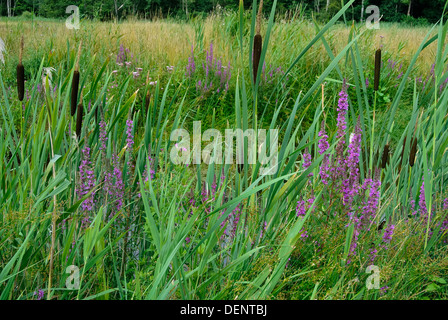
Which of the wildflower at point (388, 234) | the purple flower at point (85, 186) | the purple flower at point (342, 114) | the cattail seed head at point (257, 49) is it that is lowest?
the wildflower at point (388, 234)

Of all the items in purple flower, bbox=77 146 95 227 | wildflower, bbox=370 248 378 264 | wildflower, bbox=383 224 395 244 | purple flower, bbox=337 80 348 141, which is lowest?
wildflower, bbox=370 248 378 264

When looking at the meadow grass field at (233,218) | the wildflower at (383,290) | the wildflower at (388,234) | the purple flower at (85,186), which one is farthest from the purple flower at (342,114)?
the purple flower at (85,186)

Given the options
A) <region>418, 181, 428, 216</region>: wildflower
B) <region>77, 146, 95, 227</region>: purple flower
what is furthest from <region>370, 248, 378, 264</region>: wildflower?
<region>77, 146, 95, 227</region>: purple flower

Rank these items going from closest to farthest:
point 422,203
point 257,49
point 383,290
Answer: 1. point 257,49
2. point 383,290
3. point 422,203

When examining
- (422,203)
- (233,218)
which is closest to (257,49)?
(233,218)

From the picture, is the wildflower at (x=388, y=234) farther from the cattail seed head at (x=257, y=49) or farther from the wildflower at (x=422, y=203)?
the cattail seed head at (x=257, y=49)

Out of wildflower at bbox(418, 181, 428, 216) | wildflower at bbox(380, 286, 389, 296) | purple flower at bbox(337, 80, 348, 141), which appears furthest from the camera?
wildflower at bbox(418, 181, 428, 216)

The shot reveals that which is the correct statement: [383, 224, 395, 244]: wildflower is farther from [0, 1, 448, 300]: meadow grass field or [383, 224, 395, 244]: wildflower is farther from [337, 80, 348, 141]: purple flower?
[337, 80, 348, 141]: purple flower

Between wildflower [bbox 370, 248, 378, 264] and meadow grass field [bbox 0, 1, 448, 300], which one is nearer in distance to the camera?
meadow grass field [bbox 0, 1, 448, 300]

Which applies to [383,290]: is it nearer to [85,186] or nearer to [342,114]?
[342,114]

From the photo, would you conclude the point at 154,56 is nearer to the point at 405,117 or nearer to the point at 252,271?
the point at 405,117
